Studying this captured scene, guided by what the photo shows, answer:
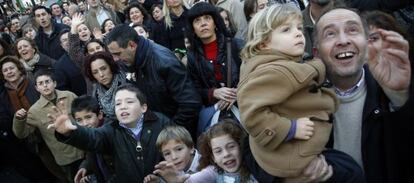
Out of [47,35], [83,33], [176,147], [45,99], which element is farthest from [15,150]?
[47,35]

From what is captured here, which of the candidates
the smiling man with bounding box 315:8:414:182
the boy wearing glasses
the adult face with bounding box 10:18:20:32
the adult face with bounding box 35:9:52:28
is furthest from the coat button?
the adult face with bounding box 10:18:20:32

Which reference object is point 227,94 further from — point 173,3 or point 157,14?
point 157,14

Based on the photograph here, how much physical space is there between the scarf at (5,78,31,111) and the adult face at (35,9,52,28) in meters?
2.68

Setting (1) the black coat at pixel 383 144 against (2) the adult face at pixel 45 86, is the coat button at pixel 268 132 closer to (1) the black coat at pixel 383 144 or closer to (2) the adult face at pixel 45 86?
(1) the black coat at pixel 383 144

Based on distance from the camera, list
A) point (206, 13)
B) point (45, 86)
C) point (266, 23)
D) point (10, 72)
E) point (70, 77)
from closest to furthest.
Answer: point (266, 23)
point (206, 13)
point (45, 86)
point (10, 72)
point (70, 77)

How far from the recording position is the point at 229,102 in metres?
3.63

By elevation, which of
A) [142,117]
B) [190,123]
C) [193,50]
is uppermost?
[193,50]

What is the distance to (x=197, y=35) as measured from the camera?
12.7 feet

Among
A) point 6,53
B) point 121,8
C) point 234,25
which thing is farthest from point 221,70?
point 121,8

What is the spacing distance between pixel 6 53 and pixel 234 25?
3.10 metres

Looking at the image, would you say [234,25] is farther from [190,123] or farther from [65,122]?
[65,122]

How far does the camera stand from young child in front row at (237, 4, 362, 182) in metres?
2.13

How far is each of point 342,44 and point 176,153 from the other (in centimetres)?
152

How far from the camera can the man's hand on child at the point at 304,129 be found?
2.13m
